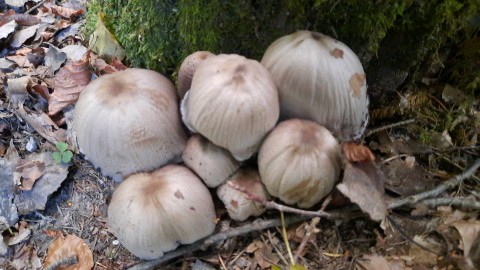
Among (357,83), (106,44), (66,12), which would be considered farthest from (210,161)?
(66,12)

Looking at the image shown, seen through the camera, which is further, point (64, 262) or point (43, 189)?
point (43, 189)

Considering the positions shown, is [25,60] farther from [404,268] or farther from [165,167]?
[404,268]

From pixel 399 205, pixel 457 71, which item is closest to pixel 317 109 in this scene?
pixel 399 205

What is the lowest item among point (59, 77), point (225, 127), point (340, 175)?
point (59, 77)

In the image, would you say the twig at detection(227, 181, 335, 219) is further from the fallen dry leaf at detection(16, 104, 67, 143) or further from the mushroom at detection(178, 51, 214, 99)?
the fallen dry leaf at detection(16, 104, 67, 143)

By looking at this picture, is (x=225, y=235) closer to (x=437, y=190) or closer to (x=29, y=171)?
(x=437, y=190)

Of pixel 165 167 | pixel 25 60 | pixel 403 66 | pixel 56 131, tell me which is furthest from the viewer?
pixel 25 60

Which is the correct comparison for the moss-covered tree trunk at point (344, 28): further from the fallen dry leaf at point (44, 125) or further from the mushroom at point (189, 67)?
the fallen dry leaf at point (44, 125)
